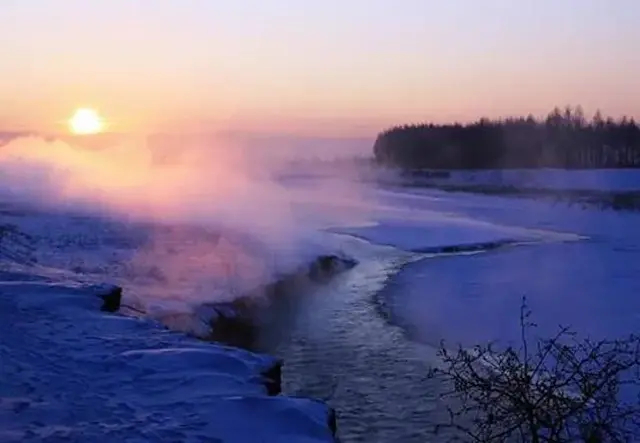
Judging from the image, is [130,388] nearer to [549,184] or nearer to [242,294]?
[242,294]

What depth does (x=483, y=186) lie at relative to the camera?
70.2 m

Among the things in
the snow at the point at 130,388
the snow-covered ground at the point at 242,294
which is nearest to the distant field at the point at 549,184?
the snow-covered ground at the point at 242,294

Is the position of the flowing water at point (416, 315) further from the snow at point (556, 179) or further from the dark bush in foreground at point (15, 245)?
the snow at point (556, 179)

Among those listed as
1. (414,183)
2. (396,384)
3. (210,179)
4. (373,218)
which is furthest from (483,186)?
(396,384)

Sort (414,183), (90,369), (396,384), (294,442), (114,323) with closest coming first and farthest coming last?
1. (294,442)
2. (90,369)
3. (114,323)
4. (396,384)
5. (414,183)

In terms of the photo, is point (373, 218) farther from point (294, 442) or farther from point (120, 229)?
point (294, 442)

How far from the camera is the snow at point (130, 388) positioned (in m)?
6.14

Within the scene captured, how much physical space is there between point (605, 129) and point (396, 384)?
104203 mm

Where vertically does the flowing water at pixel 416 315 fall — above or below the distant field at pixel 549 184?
below

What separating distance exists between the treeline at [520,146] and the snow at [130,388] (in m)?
88.9

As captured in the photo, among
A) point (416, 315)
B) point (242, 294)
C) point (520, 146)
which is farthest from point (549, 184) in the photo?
point (242, 294)

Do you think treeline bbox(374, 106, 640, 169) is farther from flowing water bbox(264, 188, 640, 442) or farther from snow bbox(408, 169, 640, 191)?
flowing water bbox(264, 188, 640, 442)

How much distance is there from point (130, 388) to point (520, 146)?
99.9 m

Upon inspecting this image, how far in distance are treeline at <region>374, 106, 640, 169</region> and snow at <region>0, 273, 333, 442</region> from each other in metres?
88.9
